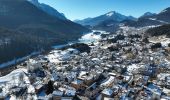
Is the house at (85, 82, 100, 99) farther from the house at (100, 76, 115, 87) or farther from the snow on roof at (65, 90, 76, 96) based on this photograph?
the snow on roof at (65, 90, 76, 96)

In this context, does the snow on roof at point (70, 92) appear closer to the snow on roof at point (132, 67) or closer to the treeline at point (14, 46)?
the snow on roof at point (132, 67)

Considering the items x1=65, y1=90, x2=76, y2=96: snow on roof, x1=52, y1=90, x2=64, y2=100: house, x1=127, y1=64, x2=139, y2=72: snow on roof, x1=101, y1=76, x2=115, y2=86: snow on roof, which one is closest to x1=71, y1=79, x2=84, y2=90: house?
x1=65, y1=90, x2=76, y2=96: snow on roof

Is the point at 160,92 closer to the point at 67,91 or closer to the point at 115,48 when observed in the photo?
the point at 67,91

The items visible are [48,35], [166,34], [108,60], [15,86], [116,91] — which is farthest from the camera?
[48,35]

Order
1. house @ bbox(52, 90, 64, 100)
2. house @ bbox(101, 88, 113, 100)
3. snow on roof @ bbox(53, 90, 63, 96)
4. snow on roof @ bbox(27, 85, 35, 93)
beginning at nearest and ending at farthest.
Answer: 1. house @ bbox(52, 90, 64, 100)
2. snow on roof @ bbox(53, 90, 63, 96)
3. house @ bbox(101, 88, 113, 100)
4. snow on roof @ bbox(27, 85, 35, 93)

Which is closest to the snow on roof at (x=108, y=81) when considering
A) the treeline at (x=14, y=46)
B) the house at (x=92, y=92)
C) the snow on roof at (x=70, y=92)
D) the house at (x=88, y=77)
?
the house at (x=88, y=77)

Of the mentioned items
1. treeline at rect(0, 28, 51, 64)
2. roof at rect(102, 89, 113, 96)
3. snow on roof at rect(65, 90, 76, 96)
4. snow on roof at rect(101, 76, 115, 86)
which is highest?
treeline at rect(0, 28, 51, 64)

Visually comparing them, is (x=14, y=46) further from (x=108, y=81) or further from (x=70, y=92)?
(x=70, y=92)

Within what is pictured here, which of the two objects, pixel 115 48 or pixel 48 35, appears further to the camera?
pixel 48 35

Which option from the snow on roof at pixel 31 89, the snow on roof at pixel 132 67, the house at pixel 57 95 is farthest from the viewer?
the snow on roof at pixel 132 67

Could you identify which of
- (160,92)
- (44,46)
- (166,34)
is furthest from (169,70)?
(44,46)

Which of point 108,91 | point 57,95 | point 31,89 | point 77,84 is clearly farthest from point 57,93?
point 108,91
